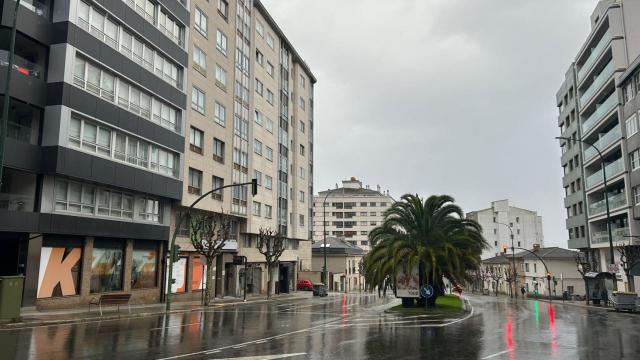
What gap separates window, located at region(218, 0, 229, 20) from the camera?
1844 inches

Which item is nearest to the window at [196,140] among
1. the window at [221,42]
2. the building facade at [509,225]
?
the window at [221,42]

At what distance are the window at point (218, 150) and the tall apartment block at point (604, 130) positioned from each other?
30666mm

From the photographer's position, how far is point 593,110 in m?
59.0

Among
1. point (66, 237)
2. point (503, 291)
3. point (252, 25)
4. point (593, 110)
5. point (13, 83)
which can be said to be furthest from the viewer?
point (503, 291)

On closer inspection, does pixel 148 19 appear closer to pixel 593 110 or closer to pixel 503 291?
pixel 593 110

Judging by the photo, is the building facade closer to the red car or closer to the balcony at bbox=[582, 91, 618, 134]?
the balcony at bbox=[582, 91, 618, 134]

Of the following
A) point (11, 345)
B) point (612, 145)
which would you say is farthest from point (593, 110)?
point (11, 345)

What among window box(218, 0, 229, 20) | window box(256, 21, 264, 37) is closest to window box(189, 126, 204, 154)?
window box(218, 0, 229, 20)

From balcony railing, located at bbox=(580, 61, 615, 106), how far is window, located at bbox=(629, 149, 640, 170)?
358 inches

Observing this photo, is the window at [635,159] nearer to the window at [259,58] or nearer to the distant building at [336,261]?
the window at [259,58]

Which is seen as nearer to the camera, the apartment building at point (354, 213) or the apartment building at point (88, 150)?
the apartment building at point (88, 150)

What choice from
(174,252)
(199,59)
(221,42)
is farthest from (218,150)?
(174,252)

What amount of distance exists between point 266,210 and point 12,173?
3108cm

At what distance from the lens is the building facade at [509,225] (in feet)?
419
